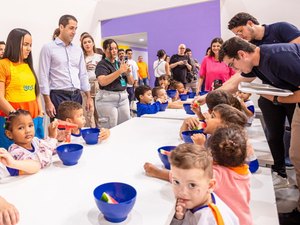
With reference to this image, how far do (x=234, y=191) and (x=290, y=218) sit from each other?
3.86 ft

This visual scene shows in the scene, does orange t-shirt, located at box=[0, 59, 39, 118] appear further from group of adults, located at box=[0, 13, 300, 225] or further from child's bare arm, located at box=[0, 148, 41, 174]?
child's bare arm, located at box=[0, 148, 41, 174]

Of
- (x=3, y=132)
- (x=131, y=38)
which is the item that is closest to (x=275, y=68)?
(x=3, y=132)

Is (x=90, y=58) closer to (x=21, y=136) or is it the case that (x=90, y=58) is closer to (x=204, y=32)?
(x=21, y=136)

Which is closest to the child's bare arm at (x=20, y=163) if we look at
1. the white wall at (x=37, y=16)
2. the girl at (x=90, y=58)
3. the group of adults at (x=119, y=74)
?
the group of adults at (x=119, y=74)

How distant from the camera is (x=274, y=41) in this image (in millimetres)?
2193

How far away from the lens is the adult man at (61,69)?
2498mm

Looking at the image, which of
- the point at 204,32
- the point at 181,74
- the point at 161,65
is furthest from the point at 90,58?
the point at 204,32

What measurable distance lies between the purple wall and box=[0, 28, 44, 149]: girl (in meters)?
5.71

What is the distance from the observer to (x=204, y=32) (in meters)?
8.09

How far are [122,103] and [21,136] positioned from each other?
56.3 inches

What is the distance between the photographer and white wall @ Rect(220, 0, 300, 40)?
3594 millimetres

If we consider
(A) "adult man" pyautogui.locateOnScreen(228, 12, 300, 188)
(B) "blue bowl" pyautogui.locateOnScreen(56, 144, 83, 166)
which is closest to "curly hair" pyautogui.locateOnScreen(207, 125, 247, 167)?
(B) "blue bowl" pyautogui.locateOnScreen(56, 144, 83, 166)

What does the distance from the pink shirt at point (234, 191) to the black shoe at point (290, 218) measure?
1.03 metres

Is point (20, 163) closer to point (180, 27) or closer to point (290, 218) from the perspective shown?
point (290, 218)
